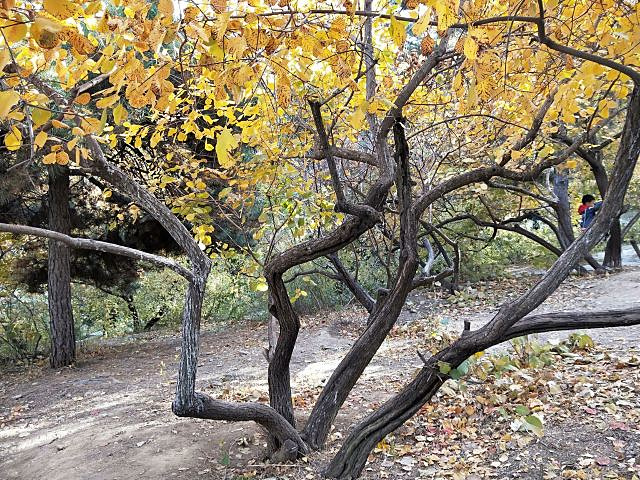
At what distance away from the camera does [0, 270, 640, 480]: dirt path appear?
3848 millimetres

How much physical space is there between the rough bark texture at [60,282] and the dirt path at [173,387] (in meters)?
0.34

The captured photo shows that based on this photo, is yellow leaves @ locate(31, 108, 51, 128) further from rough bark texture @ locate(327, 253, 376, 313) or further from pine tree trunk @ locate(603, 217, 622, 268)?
pine tree trunk @ locate(603, 217, 622, 268)

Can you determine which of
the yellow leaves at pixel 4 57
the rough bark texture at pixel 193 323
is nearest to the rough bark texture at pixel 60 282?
the rough bark texture at pixel 193 323

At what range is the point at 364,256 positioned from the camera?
34.4ft

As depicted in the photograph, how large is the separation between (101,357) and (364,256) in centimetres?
494

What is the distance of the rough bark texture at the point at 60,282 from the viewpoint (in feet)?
25.6

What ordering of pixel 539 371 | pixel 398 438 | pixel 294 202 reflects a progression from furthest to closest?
pixel 294 202, pixel 539 371, pixel 398 438

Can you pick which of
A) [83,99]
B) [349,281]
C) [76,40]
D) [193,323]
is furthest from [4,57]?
[349,281]

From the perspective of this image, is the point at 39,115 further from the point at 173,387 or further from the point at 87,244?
the point at 173,387

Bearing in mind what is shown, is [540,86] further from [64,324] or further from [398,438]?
[64,324]

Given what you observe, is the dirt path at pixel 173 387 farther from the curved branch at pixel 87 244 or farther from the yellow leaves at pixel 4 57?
the yellow leaves at pixel 4 57

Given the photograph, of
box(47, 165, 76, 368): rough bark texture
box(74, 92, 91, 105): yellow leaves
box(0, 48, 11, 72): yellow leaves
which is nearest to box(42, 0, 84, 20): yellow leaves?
box(0, 48, 11, 72): yellow leaves

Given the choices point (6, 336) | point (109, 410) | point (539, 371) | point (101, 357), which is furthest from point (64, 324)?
point (539, 371)

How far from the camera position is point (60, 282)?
26.0ft
